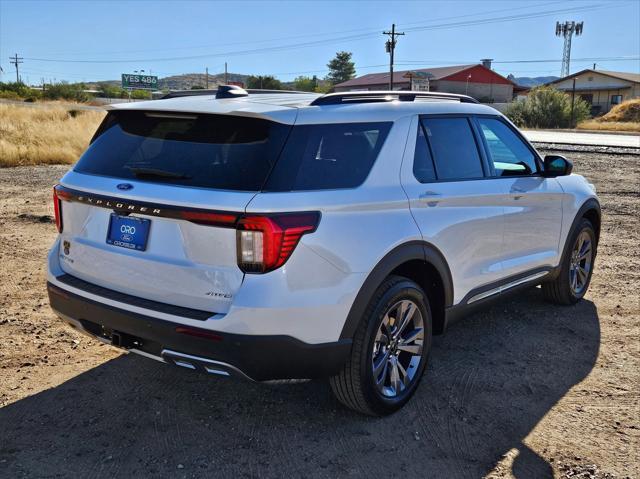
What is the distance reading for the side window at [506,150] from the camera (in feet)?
14.9

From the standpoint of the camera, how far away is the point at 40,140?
1712cm

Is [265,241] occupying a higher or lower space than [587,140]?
higher

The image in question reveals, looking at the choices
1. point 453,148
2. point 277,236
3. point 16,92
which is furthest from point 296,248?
point 16,92

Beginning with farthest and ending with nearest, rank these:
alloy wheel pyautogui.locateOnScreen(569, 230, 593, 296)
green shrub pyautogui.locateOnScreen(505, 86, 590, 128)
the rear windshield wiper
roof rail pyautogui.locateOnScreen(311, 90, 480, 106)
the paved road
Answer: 1. green shrub pyautogui.locateOnScreen(505, 86, 590, 128)
2. the paved road
3. alloy wheel pyautogui.locateOnScreen(569, 230, 593, 296)
4. roof rail pyautogui.locateOnScreen(311, 90, 480, 106)
5. the rear windshield wiper

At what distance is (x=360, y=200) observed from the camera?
3.19 metres

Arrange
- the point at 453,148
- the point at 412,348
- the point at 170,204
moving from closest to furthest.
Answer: the point at 170,204
the point at 412,348
the point at 453,148

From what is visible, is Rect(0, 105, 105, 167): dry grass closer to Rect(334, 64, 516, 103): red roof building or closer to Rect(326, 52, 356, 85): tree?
Rect(334, 64, 516, 103): red roof building

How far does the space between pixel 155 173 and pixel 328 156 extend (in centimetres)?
88

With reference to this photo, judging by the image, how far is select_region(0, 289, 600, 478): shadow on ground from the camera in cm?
311

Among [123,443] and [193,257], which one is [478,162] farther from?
[123,443]

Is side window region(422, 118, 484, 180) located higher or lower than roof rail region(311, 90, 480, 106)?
lower

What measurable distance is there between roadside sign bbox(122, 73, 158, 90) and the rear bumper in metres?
80.5

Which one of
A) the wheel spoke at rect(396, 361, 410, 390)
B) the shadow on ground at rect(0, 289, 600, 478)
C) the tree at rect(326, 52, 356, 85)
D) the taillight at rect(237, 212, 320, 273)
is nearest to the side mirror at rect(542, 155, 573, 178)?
the shadow on ground at rect(0, 289, 600, 478)

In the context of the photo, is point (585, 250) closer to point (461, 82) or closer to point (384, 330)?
point (384, 330)
